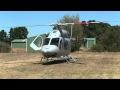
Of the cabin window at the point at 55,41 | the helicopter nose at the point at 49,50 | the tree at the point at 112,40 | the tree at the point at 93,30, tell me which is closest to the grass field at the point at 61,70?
the helicopter nose at the point at 49,50

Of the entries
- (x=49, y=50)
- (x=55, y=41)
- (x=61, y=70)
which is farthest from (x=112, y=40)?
(x=61, y=70)

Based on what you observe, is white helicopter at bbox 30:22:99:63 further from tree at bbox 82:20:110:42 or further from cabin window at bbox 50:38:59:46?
tree at bbox 82:20:110:42

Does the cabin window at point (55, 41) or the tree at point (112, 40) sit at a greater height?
the cabin window at point (55, 41)

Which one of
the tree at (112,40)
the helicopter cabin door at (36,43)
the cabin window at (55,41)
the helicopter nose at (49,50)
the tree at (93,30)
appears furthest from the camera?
the tree at (93,30)

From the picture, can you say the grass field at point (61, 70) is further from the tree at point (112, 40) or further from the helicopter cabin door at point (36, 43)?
the tree at point (112, 40)

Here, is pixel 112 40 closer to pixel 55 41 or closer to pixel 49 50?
pixel 55 41

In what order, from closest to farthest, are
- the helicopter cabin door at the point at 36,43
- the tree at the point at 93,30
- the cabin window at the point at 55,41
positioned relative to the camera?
the cabin window at the point at 55,41 → the helicopter cabin door at the point at 36,43 → the tree at the point at 93,30

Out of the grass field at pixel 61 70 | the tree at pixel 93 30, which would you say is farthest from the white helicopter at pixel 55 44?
the tree at pixel 93 30

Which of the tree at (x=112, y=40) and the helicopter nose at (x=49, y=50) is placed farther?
the tree at (x=112, y=40)

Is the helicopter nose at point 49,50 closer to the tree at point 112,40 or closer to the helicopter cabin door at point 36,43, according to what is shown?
the helicopter cabin door at point 36,43

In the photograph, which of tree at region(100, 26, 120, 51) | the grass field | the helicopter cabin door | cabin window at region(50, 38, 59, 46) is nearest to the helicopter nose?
cabin window at region(50, 38, 59, 46)
